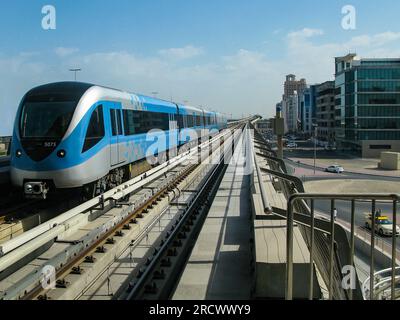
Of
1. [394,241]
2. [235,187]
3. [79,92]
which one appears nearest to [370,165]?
[235,187]

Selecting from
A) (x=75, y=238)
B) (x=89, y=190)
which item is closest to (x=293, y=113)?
(x=89, y=190)

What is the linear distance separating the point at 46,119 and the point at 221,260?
5749mm

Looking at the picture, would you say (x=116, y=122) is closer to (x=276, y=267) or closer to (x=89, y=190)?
(x=89, y=190)

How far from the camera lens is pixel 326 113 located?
8825 centimetres

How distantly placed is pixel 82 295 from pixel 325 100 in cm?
8818

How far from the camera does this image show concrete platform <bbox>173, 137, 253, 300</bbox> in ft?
15.7

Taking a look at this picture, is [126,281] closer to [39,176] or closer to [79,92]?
[39,176]

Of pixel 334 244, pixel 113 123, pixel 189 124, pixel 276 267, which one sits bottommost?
pixel 276 267

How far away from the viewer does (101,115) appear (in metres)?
10.5

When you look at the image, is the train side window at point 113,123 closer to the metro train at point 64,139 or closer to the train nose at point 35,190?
the metro train at point 64,139

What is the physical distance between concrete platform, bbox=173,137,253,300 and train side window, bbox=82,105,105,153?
3.21 m

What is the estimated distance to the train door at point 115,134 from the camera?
11.2m

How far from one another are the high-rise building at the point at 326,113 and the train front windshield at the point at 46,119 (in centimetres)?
7804

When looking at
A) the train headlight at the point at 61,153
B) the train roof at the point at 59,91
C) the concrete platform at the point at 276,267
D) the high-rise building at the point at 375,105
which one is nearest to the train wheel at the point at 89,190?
the train headlight at the point at 61,153
